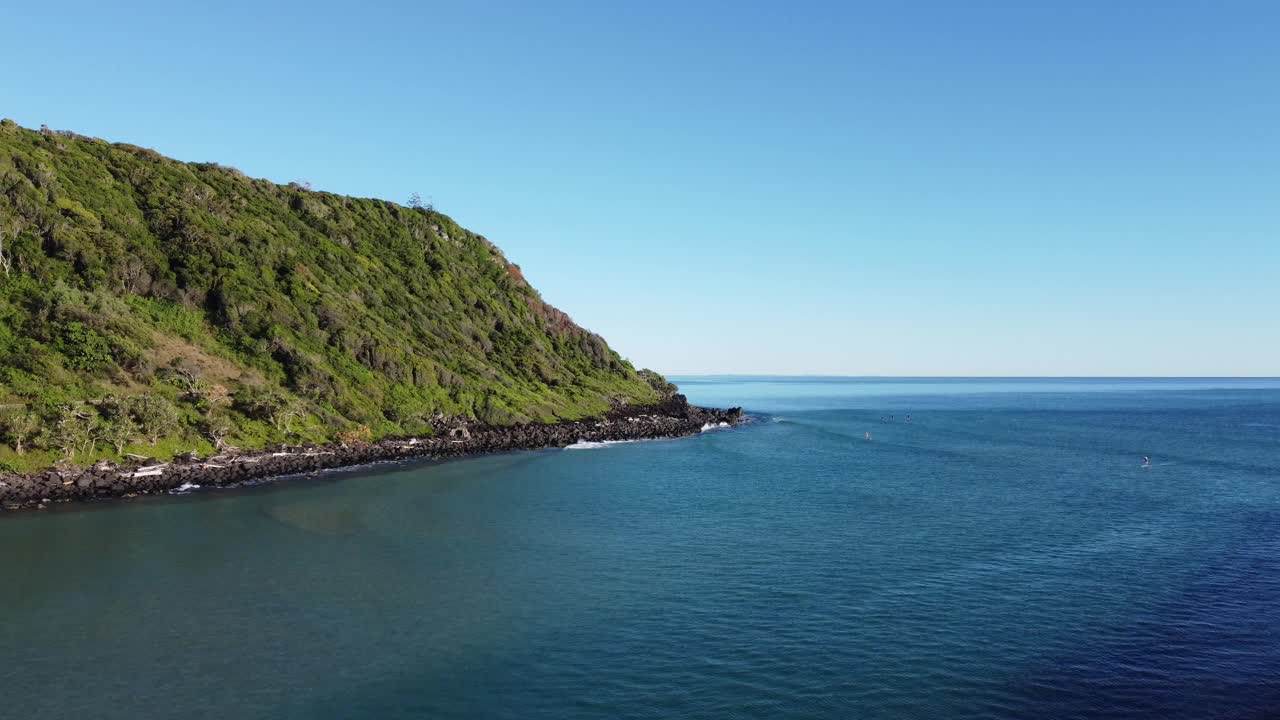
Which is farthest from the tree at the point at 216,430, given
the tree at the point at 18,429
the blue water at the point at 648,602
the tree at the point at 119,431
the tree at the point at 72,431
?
the tree at the point at 18,429

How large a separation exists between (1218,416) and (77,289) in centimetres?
22934

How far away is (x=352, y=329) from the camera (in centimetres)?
11275

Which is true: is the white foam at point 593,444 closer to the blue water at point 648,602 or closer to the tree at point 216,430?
the blue water at point 648,602

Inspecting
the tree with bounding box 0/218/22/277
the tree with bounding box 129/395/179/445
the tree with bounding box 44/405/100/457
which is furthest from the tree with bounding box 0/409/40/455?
the tree with bounding box 0/218/22/277

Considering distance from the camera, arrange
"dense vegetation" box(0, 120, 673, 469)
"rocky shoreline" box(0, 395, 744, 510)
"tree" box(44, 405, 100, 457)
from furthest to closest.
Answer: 1. "dense vegetation" box(0, 120, 673, 469)
2. "tree" box(44, 405, 100, 457)
3. "rocky shoreline" box(0, 395, 744, 510)

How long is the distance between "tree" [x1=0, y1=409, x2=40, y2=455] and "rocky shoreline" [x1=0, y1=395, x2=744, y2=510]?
14.3ft

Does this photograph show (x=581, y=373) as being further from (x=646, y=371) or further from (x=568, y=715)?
(x=568, y=715)

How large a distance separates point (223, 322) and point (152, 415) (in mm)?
30590

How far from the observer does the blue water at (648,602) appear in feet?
88.0

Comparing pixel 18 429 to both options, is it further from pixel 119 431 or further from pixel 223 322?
pixel 223 322

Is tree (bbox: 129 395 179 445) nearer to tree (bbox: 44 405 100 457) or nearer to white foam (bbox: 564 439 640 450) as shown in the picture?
tree (bbox: 44 405 100 457)

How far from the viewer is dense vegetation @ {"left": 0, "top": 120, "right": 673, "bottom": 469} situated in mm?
74375

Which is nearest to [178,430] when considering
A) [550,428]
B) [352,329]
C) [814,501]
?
[352,329]

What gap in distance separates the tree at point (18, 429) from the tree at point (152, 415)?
27.1 ft
